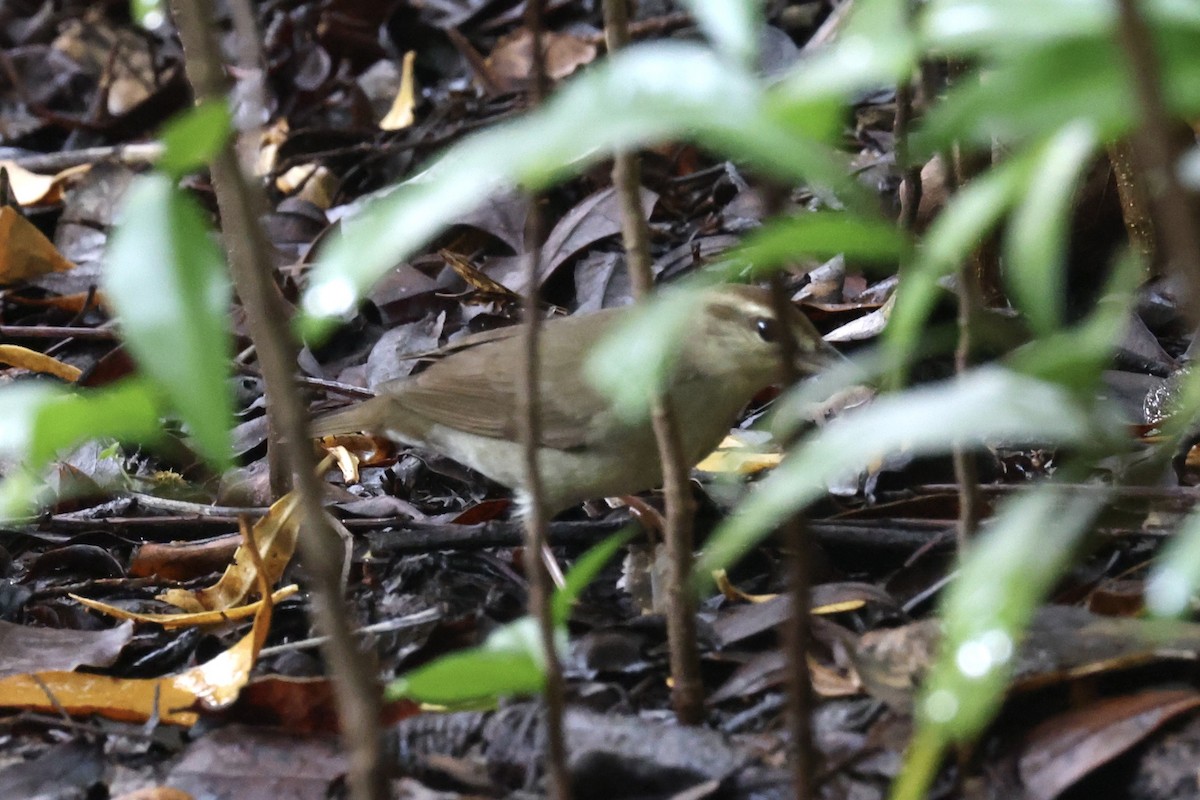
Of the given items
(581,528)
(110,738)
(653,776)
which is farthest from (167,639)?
(653,776)

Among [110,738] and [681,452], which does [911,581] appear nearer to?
[681,452]

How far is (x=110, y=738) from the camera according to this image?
2.86 metres

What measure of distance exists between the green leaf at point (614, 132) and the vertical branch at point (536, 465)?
0.49 meters

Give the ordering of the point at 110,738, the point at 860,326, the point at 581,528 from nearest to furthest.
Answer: the point at 110,738 < the point at 581,528 < the point at 860,326

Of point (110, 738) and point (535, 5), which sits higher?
point (535, 5)

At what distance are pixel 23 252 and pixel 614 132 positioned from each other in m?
5.48

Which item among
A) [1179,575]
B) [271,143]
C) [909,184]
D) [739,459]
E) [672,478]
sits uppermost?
[1179,575]

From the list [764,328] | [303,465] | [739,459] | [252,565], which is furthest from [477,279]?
[303,465]

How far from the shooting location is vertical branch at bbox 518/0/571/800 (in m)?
1.64

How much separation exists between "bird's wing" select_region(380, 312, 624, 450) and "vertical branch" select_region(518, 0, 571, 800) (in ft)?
6.92

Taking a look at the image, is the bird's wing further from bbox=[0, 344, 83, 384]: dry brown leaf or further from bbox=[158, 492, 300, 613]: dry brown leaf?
bbox=[0, 344, 83, 384]: dry brown leaf

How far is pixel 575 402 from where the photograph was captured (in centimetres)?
418

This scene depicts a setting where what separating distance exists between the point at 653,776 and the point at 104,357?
3.42m

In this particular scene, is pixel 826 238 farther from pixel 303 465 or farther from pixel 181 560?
pixel 181 560
